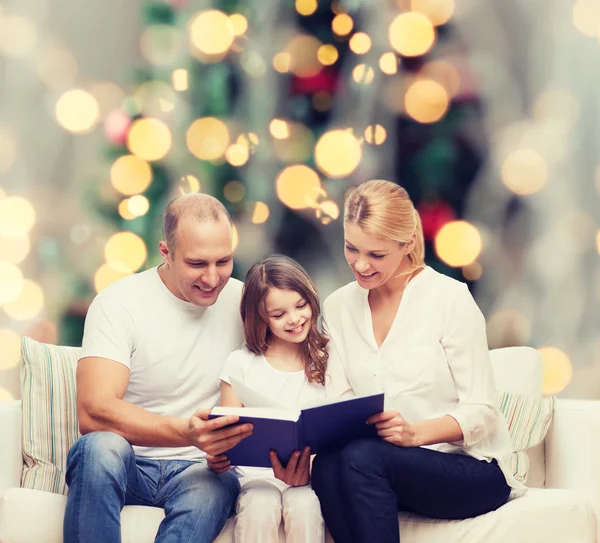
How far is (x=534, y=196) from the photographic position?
107 inches

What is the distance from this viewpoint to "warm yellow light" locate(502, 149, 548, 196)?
2729mm

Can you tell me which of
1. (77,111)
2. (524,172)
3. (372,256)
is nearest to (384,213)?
(372,256)

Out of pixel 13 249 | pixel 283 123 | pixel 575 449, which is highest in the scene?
pixel 283 123

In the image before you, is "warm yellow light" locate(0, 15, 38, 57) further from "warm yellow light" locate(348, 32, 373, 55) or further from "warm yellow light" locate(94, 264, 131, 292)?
"warm yellow light" locate(348, 32, 373, 55)

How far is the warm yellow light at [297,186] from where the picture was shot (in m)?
2.78

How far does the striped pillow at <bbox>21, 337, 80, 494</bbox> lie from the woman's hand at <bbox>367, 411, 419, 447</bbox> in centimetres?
85

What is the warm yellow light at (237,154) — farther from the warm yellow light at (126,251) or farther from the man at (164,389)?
the man at (164,389)

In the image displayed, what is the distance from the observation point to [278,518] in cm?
169

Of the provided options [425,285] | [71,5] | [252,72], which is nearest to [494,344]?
[425,285]

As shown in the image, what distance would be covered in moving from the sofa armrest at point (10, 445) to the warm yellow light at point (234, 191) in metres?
1.04

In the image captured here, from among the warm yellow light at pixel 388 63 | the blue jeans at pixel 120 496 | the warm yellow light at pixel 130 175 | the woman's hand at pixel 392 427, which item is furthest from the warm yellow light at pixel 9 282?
the woman's hand at pixel 392 427

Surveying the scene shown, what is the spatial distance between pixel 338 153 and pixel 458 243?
0.50 metres

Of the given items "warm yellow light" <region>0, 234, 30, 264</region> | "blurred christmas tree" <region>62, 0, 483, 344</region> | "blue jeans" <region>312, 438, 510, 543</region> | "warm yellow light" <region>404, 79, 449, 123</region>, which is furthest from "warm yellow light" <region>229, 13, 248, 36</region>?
"blue jeans" <region>312, 438, 510, 543</region>

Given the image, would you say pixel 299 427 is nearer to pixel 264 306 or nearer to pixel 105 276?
pixel 264 306
